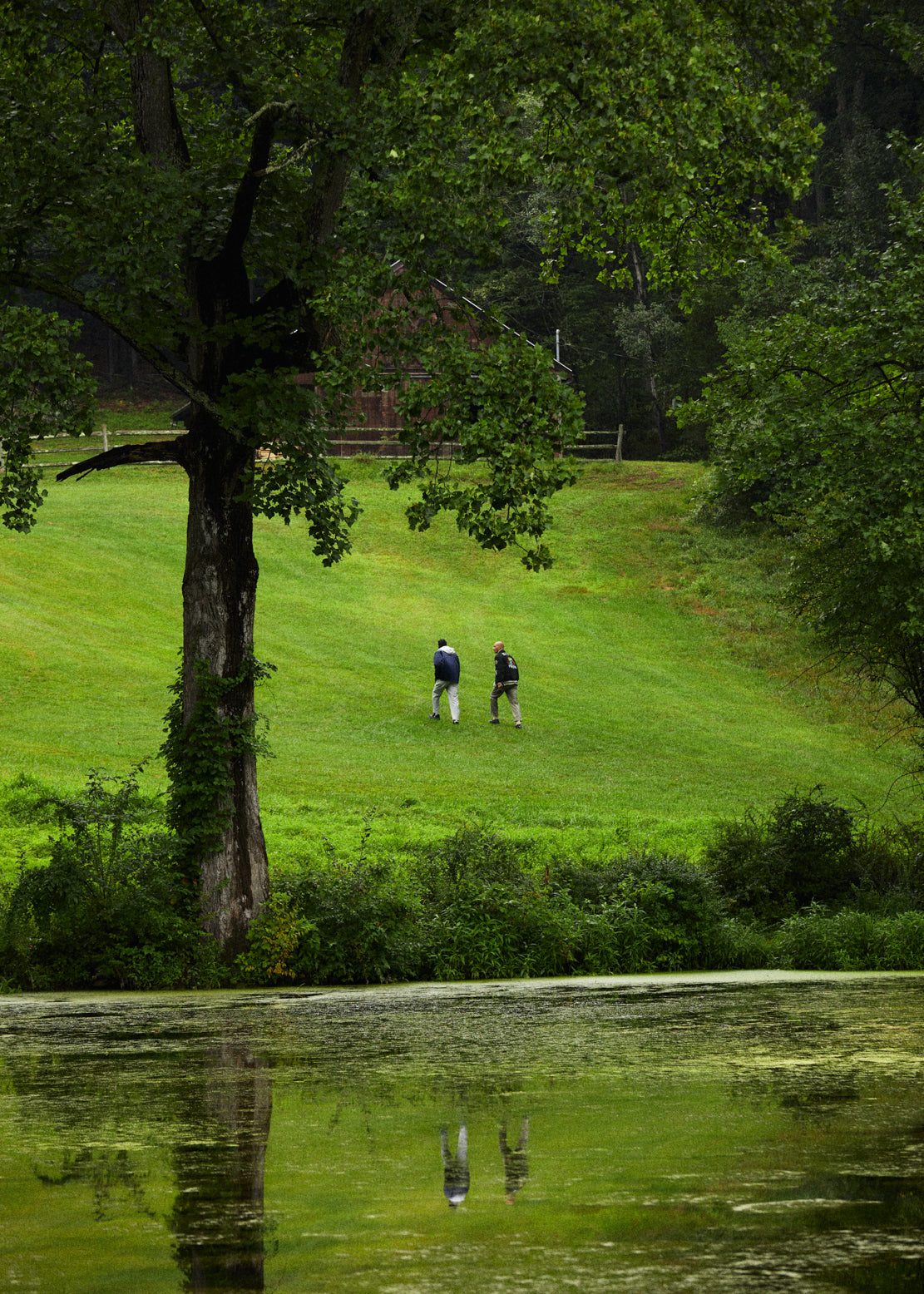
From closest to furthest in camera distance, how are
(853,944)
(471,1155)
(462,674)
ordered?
Result: 1. (471,1155)
2. (853,944)
3. (462,674)

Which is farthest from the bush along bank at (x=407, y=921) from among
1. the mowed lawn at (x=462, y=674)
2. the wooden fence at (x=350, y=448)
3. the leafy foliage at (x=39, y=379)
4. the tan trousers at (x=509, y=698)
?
the wooden fence at (x=350, y=448)

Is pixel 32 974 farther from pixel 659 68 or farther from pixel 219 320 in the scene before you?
pixel 659 68

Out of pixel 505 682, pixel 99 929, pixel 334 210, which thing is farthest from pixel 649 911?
pixel 505 682

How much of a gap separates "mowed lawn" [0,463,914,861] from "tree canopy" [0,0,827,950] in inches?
256

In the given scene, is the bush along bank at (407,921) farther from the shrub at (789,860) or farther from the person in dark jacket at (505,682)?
the person in dark jacket at (505,682)

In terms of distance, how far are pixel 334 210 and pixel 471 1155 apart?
1068cm

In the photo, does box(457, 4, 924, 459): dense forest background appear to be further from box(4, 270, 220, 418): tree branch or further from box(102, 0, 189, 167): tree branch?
box(4, 270, 220, 418): tree branch

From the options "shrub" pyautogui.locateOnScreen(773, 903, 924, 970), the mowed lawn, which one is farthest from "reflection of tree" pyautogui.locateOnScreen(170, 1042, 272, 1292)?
the mowed lawn

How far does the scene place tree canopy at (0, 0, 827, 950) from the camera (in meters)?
11.9

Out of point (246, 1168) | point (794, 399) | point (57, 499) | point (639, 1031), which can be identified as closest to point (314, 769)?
point (794, 399)

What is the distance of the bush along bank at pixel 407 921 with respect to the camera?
41.0 feet

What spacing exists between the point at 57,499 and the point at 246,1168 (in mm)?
51003

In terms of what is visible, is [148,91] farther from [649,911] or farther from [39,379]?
[649,911]

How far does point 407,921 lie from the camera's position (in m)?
13.3
